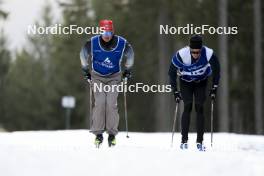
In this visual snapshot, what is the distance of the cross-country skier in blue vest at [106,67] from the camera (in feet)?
39.3

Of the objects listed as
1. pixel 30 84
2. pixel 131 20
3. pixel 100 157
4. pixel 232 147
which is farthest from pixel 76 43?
pixel 100 157

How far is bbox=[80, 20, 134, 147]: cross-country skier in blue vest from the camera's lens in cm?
1199

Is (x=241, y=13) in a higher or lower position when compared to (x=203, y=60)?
higher

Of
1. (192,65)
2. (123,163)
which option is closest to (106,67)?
(192,65)

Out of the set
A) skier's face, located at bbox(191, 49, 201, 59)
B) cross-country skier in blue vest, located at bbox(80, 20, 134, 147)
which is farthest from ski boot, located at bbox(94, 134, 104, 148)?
skier's face, located at bbox(191, 49, 201, 59)

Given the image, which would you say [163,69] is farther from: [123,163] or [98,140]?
[123,163]

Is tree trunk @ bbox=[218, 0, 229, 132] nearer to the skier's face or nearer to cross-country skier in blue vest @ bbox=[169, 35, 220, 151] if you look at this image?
cross-country skier in blue vest @ bbox=[169, 35, 220, 151]

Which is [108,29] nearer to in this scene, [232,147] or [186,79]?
[186,79]

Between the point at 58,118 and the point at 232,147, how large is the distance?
161 ft

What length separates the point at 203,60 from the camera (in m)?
11.7

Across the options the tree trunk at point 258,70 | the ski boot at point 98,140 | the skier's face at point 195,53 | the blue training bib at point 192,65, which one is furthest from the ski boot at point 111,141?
the tree trunk at point 258,70

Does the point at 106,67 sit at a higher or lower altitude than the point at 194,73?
higher

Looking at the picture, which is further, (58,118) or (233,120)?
(58,118)

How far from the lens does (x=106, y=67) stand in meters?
12.0
